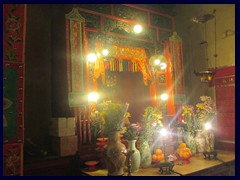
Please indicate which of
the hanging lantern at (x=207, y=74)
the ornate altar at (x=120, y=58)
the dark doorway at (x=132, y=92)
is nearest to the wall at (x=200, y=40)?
the ornate altar at (x=120, y=58)

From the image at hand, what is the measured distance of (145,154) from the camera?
151 inches

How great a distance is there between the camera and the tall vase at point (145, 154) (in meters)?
3.81

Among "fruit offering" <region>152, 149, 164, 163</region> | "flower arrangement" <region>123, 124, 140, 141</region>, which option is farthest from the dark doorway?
"flower arrangement" <region>123, 124, 140, 141</region>

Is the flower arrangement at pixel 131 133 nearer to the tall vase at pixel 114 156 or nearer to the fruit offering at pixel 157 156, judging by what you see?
the tall vase at pixel 114 156

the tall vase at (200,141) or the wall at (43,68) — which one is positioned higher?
the wall at (43,68)

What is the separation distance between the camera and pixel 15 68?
10.5 feet

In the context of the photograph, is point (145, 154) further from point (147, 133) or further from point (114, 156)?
point (114, 156)

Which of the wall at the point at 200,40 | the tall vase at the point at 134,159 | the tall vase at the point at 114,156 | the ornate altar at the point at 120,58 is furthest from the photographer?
the wall at the point at 200,40

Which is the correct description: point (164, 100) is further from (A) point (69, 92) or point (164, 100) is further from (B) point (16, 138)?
(B) point (16, 138)

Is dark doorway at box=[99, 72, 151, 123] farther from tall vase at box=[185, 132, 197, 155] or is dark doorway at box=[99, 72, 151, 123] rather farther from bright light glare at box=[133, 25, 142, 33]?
tall vase at box=[185, 132, 197, 155]

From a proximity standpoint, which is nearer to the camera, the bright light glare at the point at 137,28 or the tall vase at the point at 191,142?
the tall vase at the point at 191,142

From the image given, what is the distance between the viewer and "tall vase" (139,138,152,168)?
3807mm

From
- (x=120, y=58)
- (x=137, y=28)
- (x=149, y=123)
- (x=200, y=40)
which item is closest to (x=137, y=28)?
(x=137, y=28)
